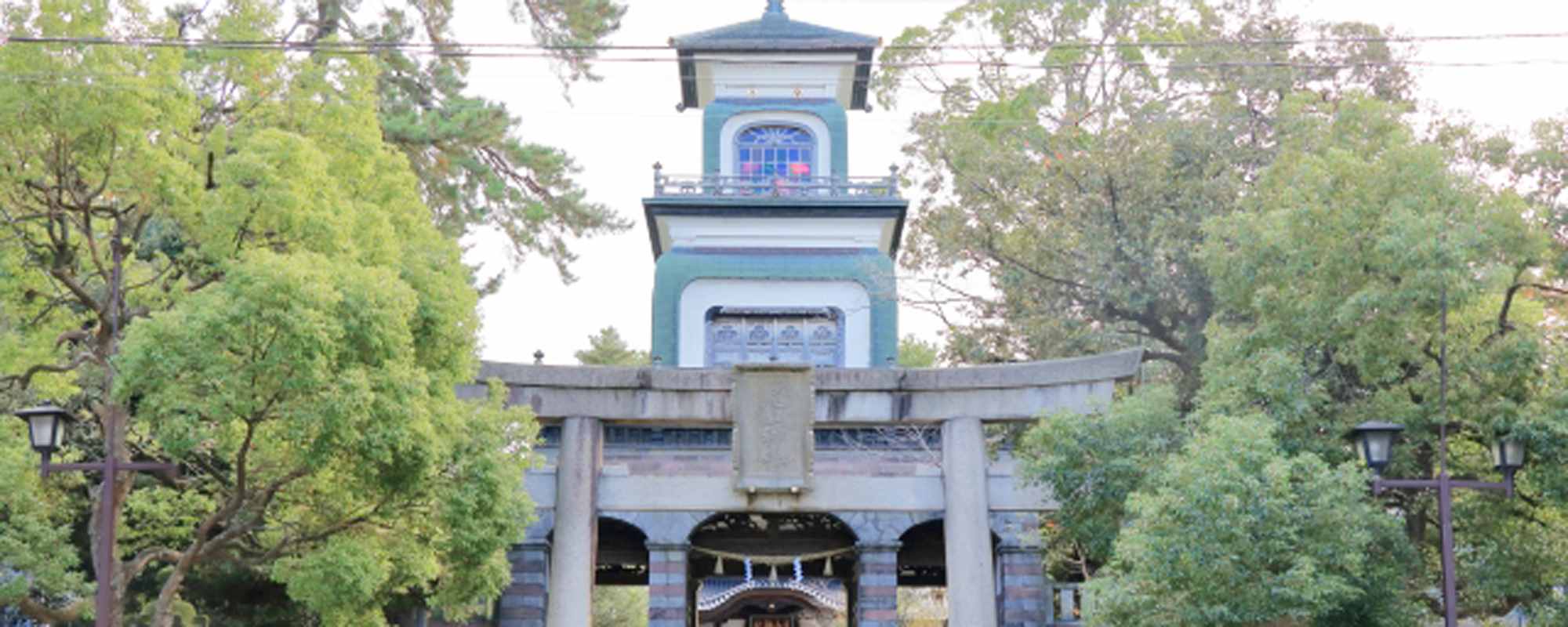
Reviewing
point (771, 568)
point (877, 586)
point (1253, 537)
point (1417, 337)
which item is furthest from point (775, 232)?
point (1253, 537)

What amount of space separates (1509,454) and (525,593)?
1355 centimetres

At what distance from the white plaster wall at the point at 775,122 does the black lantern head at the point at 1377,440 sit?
17644 mm

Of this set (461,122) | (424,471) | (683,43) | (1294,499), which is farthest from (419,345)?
(683,43)

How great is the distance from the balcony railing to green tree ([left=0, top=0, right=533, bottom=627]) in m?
13.6

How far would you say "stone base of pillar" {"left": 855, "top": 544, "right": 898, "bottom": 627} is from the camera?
2369 centimetres

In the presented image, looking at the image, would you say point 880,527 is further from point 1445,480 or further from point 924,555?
point 1445,480

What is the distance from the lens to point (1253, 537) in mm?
15008

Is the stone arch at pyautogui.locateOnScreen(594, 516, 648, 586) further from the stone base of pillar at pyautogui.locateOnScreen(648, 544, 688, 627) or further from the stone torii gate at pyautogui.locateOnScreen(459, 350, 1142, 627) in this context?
the stone torii gate at pyautogui.locateOnScreen(459, 350, 1142, 627)

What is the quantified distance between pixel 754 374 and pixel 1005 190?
29.6 feet

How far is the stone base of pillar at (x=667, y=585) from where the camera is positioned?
77.9 ft

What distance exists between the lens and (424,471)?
1477 centimetres

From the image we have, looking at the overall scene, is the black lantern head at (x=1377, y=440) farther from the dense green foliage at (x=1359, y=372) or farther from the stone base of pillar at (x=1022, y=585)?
the stone base of pillar at (x=1022, y=585)

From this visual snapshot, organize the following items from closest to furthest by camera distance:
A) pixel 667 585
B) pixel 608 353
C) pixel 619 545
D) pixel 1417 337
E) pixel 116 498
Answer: pixel 116 498 → pixel 1417 337 → pixel 667 585 → pixel 619 545 → pixel 608 353

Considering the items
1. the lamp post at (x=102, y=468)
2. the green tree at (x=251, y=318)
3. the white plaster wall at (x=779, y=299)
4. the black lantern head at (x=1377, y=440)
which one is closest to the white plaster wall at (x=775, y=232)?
the white plaster wall at (x=779, y=299)
